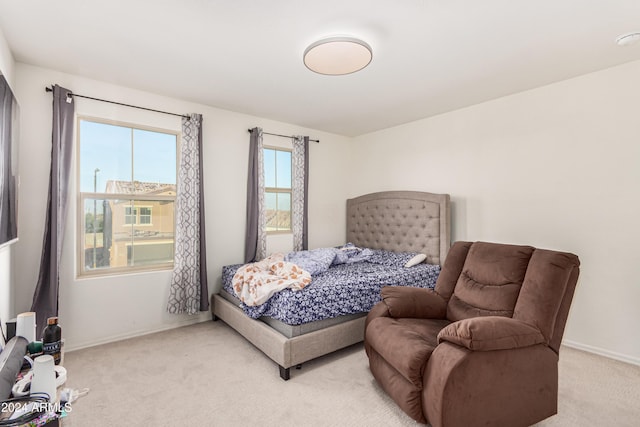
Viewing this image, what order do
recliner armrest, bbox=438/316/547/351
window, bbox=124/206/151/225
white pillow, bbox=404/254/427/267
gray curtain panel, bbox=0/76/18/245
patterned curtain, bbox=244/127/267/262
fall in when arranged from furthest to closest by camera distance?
1. patterned curtain, bbox=244/127/267/262
2. white pillow, bbox=404/254/427/267
3. window, bbox=124/206/151/225
4. gray curtain panel, bbox=0/76/18/245
5. recliner armrest, bbox=438/316/547/351

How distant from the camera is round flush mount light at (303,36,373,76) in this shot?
2.20 meters

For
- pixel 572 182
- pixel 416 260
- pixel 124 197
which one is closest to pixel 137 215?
pixel 124 197

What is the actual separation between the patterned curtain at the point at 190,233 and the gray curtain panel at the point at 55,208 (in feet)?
3.18

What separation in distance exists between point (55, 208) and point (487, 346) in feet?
11.3

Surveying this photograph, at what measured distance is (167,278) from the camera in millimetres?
3408

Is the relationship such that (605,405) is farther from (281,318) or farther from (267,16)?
(267,16)

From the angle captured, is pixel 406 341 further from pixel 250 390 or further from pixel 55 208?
pixel 55 208

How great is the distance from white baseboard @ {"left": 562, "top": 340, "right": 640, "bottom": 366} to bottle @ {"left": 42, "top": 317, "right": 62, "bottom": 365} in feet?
13.4

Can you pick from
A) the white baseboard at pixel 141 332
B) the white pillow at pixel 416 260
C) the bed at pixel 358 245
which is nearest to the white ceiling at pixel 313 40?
the bed at pixel 358 245

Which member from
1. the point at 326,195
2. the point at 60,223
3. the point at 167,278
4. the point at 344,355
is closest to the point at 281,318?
the point at 344,355

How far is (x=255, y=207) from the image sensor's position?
3959 millimetres

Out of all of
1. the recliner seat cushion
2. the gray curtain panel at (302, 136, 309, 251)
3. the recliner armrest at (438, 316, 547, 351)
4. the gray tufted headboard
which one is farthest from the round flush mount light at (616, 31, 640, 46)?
the gray curtain panel at (302, 136, 309, 251)

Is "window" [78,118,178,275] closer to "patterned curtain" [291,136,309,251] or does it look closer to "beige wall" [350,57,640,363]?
"patterned curtain" [291,136,309,251]

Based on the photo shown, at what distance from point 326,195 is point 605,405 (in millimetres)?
3751
